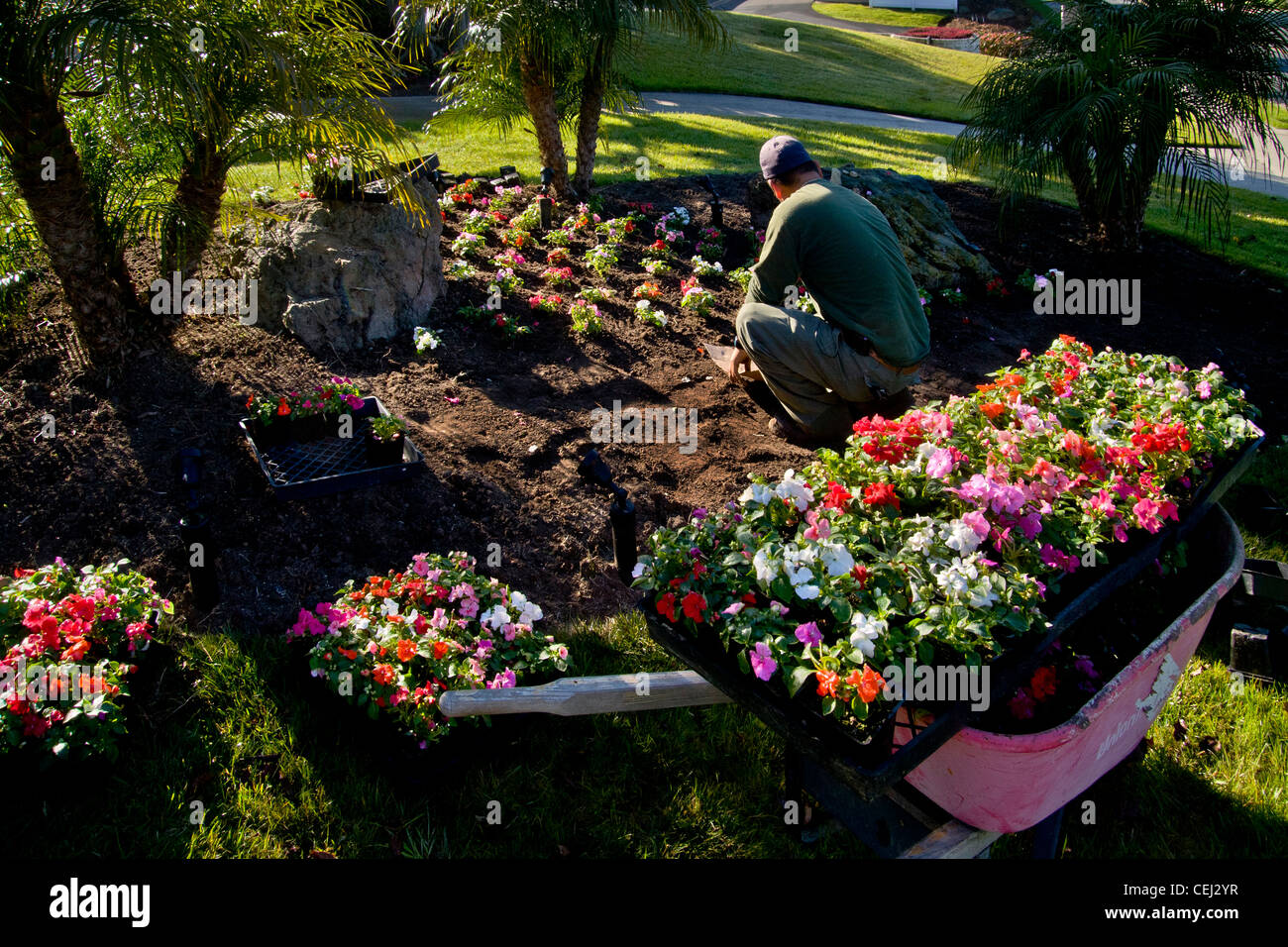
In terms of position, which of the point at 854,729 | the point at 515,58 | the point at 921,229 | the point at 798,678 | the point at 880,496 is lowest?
the point at 854,729

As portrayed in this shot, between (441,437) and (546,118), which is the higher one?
(546,118)

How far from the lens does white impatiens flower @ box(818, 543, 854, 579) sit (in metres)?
2.56

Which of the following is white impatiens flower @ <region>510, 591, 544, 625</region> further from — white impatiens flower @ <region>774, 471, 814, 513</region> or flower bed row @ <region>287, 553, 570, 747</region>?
white impatiens flower @ <region>774, 471, 814, 513</region>

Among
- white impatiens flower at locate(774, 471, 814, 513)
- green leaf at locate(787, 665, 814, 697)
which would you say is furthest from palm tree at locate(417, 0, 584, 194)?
green leaf at locate(787, 665, 814, 697)

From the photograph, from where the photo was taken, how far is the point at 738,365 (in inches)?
228

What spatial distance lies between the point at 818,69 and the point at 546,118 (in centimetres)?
1420

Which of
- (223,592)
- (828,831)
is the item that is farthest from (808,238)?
(223,592)

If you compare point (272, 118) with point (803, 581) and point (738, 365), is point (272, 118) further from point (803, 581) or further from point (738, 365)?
point (803, 581)

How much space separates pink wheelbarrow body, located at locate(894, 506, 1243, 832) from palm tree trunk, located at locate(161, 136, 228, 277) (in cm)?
469

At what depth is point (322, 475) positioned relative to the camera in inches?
178

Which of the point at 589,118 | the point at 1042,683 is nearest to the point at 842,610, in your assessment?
the point at 1042,683

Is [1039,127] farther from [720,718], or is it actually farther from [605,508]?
[720,718]

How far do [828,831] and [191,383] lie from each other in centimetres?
425

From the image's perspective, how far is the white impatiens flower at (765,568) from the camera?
101 inches
